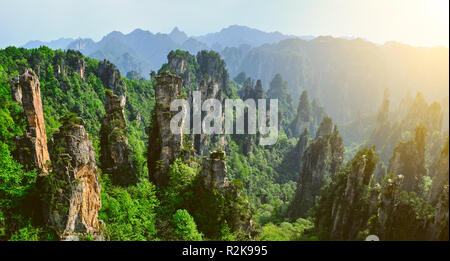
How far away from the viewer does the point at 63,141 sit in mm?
14219

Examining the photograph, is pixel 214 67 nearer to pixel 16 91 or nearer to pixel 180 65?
pixel 180 65

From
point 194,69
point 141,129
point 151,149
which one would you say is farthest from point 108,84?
point 151,149

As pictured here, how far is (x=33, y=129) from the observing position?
1678 centimetres

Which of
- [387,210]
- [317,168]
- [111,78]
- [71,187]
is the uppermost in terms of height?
[111,78]

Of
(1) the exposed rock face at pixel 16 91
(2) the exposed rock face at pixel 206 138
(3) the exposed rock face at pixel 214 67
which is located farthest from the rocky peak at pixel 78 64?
(1) the exposed rock face at pixel 16 91

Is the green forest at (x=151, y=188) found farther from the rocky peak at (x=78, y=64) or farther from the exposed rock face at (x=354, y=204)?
the rocky peak at (x=78, y=64)

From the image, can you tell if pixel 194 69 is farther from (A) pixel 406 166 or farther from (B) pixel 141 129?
(A) pixel 406 166

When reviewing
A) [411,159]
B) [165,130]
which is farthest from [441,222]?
[411,159]

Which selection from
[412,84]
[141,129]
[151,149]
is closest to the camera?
[151,149]

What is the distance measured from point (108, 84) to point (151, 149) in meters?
53.3

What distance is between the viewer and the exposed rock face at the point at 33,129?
52.5ft

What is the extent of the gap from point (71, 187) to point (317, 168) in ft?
171

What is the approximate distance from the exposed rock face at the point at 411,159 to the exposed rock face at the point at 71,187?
4795cm
